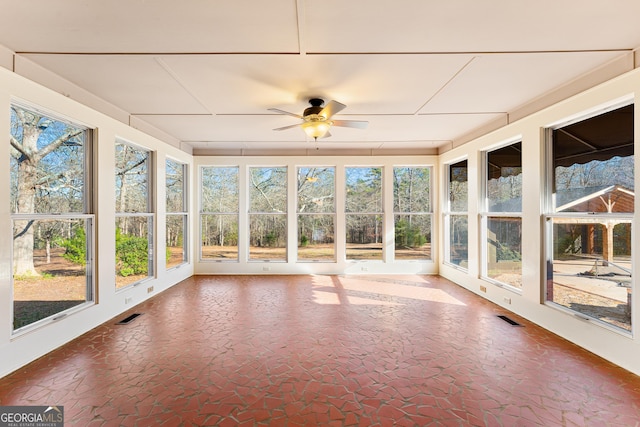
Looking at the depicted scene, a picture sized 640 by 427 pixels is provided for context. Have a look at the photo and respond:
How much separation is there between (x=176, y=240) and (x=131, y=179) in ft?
6.09

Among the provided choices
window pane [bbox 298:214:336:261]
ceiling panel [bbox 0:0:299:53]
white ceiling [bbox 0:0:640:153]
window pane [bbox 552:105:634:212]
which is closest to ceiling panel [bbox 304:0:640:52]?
white ceiling [bbox 0:0:640:153]

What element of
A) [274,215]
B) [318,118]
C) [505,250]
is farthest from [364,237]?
[318,118]

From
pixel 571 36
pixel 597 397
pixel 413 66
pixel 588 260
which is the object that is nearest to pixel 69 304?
pixel 413 66

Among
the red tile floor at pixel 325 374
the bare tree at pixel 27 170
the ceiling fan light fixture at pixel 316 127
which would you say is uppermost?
the ceiling fan light fixture at pixel 316 127

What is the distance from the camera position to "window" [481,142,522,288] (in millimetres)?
4320

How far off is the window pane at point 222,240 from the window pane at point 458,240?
5105 millimetres

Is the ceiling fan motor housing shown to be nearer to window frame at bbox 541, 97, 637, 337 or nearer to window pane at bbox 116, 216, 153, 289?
window frame at bbox 541, 97, 637, 337

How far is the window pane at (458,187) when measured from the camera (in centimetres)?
579

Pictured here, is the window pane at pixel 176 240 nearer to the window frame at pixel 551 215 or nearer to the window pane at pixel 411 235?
the window pane at pixel 411 235

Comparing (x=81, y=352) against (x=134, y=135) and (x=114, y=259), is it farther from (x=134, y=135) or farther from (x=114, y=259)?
(x=134, y=135)

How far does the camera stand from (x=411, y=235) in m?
6.86

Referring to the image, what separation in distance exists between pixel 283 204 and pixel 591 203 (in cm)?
548

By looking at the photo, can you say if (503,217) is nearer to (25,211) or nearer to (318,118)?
(318,118)

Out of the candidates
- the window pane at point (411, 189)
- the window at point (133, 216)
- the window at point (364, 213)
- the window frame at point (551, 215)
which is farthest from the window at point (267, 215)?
the window frame at point (551, 215)
